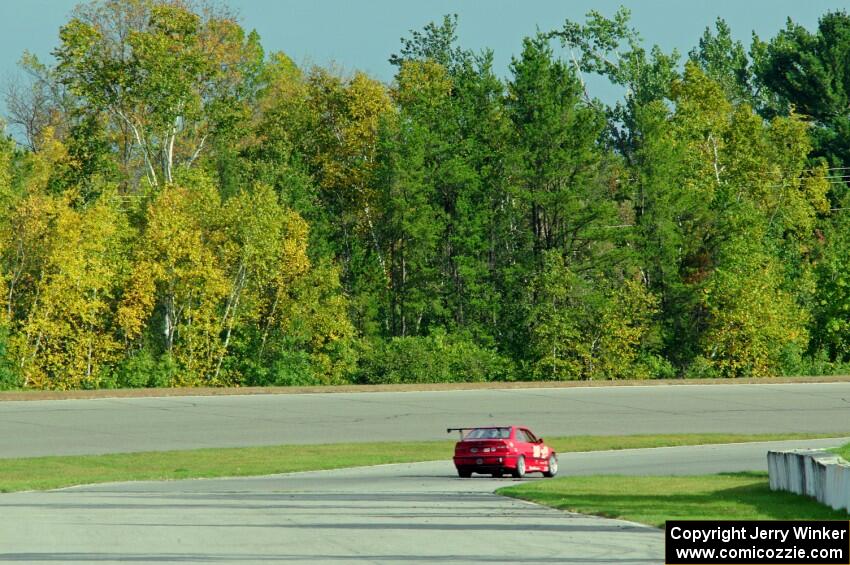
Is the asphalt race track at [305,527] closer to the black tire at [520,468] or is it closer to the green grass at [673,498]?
the green grass at [673,498]

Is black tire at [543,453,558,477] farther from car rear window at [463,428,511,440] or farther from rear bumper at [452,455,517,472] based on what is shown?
car rear window at [463,428,511,440]

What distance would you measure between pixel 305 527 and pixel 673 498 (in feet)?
24.0

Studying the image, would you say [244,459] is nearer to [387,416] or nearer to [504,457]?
[504,457]

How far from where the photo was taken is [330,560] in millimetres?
14117

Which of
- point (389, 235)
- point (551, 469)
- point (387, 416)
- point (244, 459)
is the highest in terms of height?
point (389, 235)

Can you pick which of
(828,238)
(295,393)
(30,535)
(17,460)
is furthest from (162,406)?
(828,238)

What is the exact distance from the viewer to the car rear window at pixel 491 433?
107ft

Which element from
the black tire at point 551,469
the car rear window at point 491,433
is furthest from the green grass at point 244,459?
the black tire at point 551,469

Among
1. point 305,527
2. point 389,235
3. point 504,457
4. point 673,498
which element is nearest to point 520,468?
point 504,457

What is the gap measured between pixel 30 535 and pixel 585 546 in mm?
6438

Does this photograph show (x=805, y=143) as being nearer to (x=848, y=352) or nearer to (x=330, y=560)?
(x=848, y=352)

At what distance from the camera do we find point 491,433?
1292 inches

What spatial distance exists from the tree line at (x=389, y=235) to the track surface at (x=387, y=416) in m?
10.3

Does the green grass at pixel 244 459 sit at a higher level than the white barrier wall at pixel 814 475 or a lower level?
lower
